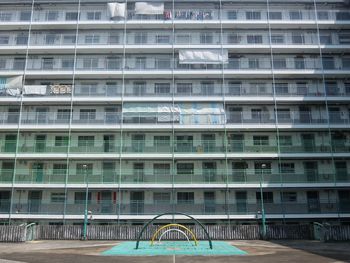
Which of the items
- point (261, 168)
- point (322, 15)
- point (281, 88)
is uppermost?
point (322, 15)

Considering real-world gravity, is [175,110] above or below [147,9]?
below

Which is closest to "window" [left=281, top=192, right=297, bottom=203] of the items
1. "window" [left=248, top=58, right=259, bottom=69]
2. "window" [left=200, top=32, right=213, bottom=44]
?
"window" [left=248, top=58, right=259, bottom=69]

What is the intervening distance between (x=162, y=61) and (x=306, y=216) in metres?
22.5

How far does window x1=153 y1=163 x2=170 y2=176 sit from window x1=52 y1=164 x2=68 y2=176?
9366 millimetres

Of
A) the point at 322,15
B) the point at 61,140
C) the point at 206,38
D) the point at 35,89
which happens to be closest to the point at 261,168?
the point at 206,38

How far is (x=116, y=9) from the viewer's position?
40844 millimetres

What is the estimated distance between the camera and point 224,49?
40250 millimetres

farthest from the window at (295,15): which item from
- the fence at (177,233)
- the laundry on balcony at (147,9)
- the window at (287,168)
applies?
the fence at (177,233)

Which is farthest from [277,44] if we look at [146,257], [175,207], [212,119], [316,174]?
[146,257]

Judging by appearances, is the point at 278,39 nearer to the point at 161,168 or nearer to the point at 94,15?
the point at 161,168

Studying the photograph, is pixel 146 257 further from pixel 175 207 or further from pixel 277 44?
pixel 277 44

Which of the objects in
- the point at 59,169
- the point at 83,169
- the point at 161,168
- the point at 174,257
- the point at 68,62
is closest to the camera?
the point at 174,257

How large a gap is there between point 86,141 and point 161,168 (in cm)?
876

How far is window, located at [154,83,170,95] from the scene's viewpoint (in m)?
41.0
